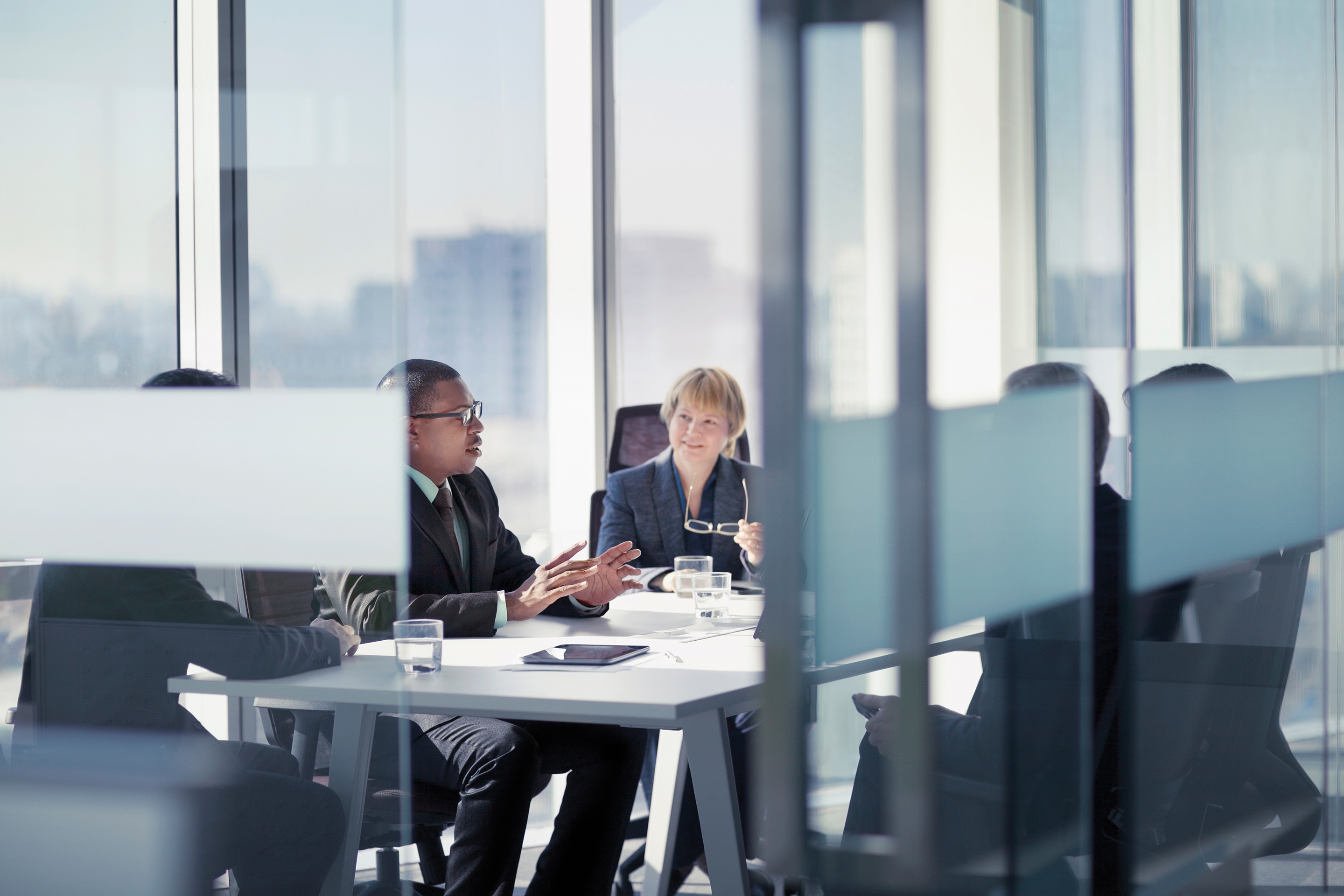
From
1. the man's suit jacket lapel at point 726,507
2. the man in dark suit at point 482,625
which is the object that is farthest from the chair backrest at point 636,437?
the man in dark suit at point 482,625

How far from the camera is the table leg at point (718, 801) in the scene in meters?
2.09

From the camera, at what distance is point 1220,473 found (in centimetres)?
137

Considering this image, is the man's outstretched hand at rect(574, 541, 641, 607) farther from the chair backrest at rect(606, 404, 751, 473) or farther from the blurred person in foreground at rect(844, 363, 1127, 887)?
the blurred person in foreground at rect(844, 363, 1127, 887)

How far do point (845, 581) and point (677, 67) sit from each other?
370 cm

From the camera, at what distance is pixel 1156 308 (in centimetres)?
135

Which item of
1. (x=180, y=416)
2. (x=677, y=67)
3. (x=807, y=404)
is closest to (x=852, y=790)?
(x=807, y=404)

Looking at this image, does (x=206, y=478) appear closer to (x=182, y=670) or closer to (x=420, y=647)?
(x=182, y=670)

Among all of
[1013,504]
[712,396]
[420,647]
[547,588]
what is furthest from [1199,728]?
[712,396]

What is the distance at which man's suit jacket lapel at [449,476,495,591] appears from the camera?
2924mm

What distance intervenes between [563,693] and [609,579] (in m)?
0.92

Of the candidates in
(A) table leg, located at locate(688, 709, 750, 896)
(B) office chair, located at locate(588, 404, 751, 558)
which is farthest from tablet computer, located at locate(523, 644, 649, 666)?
(B) office chair, located at locate(588, 404, 751, 558)

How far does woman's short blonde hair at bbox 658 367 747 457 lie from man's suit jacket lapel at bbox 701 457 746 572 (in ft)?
0.28

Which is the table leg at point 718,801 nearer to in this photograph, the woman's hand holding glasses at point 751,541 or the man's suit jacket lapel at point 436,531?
the man's suit jacket lapel at point 436,531

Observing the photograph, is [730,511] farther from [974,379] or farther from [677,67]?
[974,379]
